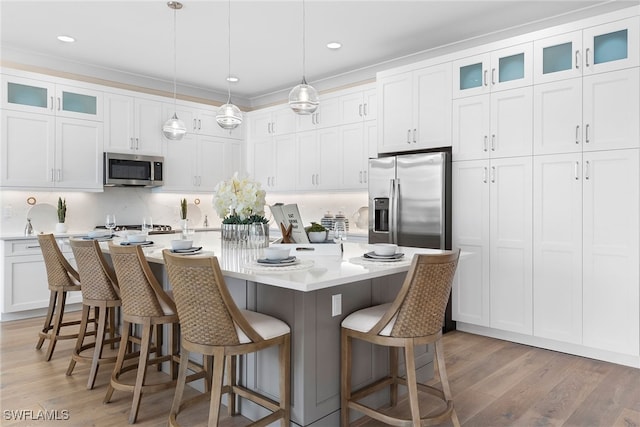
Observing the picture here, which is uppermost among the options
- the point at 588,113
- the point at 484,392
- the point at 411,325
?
the point at 588,113

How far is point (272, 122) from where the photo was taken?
6.50 m

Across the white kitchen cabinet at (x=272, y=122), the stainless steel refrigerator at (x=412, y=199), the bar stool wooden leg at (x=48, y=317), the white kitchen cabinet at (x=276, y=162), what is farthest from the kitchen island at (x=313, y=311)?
the white kitchen cabinet at (x=272, y=122)

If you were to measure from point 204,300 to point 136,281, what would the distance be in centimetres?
70

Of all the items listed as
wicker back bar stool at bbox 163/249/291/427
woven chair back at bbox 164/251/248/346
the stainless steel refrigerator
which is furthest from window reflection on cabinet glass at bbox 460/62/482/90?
woven chair back at bbox 164/251/248/346

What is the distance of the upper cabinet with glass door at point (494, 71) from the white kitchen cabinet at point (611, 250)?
0.92 metres

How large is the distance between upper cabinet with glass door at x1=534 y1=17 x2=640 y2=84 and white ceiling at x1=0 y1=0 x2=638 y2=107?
0.50 m

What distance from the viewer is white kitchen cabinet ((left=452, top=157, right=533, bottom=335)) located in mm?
3746

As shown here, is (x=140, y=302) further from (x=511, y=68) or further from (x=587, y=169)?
(x=511, y=68)

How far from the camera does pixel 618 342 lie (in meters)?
3.26

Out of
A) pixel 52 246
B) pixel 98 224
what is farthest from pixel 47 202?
pixel 52 246

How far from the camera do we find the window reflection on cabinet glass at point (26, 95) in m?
4.65

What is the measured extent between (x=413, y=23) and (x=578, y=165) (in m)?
1.99

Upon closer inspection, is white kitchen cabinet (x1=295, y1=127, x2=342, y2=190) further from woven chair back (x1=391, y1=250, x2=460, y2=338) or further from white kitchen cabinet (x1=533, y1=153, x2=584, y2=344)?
woven chair back (x1=391, y1=250, x2=460, y2=338)

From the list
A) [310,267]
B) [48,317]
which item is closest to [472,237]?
[310,267]
